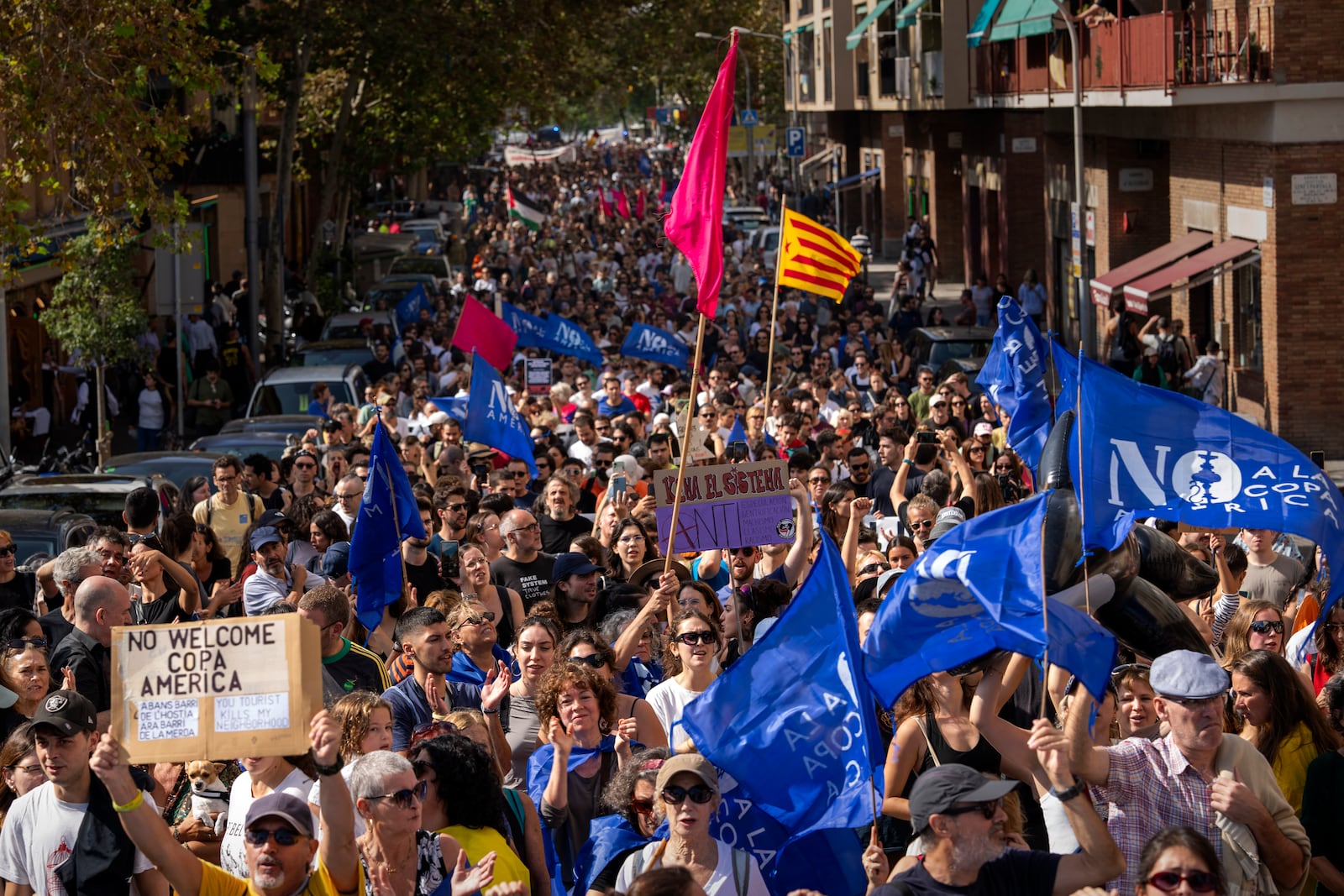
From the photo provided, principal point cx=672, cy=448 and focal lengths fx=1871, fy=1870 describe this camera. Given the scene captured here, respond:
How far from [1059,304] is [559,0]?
1150 cm

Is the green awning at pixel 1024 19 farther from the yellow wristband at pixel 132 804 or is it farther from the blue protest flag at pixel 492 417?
A: the yellow wristband at pixel 132 804

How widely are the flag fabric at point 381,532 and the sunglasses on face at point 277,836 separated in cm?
454

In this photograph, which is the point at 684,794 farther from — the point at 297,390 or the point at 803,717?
the point at 297,390

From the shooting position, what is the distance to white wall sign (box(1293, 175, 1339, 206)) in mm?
22688

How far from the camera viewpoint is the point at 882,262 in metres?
57.1

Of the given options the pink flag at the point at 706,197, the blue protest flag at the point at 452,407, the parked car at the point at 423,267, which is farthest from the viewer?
the parked car at the point at 423,267

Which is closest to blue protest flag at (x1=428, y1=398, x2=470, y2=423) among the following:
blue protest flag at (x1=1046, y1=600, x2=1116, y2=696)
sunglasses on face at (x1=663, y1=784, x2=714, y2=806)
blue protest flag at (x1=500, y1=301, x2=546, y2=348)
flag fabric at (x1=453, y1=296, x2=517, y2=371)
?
flag fabric at (x1=453, y1=296, x2=517, y2=371)

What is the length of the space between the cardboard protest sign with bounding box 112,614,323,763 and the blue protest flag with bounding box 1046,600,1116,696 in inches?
92.3

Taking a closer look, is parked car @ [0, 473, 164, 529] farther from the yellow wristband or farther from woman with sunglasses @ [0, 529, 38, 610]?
the yellow wristband

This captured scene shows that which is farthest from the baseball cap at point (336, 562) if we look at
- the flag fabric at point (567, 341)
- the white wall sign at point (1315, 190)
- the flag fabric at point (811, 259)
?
the white wall sign at point (1315, 190)

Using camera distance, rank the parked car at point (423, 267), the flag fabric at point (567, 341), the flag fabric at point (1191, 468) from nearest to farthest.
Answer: the flag fabric at point (1191, 468)
the flag fabric at point (567, 341)
the parked car at point (423, 267)

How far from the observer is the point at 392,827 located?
17.9ft

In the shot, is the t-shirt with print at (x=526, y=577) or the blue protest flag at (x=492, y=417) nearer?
the t-shirt with print at (x=526, y=577)

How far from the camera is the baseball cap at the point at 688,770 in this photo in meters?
5.55
